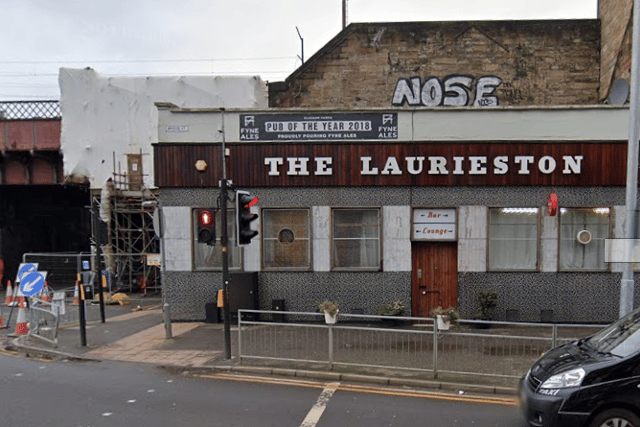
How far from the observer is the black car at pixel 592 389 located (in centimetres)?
447

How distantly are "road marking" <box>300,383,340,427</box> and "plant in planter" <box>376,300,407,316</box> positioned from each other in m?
4.47

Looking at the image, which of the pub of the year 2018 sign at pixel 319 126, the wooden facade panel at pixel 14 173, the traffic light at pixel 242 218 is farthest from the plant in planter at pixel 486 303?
the wooden facade panel at pixel 14 173

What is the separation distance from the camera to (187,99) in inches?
819

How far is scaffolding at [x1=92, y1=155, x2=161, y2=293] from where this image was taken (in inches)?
746

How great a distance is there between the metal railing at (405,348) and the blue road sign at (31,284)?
19.6ft

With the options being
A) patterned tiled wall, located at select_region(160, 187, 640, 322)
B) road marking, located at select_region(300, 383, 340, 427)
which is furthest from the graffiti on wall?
road marking, located at select_region(300, 383, 340, 427)

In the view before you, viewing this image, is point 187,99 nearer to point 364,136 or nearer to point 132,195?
point 132,195

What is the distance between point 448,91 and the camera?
A: 15.8 meters

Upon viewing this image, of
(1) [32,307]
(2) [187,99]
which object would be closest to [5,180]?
(2) [187,99]

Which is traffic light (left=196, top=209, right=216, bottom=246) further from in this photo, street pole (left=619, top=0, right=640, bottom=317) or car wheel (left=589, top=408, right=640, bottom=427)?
street pole (left=619, top=0, right=640, bottom=317)

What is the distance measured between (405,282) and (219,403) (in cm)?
671

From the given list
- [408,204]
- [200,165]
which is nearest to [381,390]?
[408,204]

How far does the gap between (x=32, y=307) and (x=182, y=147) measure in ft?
18.3

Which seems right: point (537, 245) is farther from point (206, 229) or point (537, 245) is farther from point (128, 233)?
point (128, 233)
